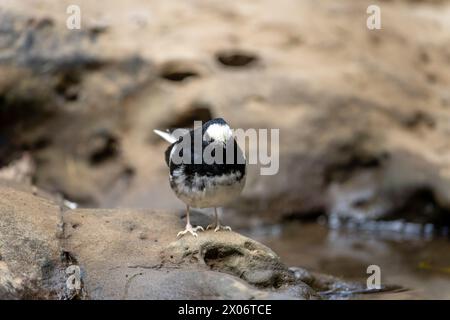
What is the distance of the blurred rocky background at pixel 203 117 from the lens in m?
7.91

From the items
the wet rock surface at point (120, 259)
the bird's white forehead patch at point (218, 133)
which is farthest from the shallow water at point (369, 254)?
the bird's white forehead patch at point (218, 133)

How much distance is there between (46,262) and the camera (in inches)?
163

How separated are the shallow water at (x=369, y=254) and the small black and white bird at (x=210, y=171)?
164cm

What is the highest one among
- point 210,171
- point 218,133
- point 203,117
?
point 203,117

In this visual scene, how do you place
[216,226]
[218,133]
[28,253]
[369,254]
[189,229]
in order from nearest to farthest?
[28,253], [218,133], [189,229], [216,226], [369,254]

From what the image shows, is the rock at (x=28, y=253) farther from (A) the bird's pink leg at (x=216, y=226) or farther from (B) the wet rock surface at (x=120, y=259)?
(A) the bird's pink leg at (x=216, y=226)

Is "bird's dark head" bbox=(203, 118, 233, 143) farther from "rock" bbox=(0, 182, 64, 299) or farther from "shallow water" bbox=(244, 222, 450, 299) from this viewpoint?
"shallow water" bbox=(244, 222, 450, 299)

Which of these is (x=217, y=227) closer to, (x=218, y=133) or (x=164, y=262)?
(x=164, y=262)

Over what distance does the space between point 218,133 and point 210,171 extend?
238 mm

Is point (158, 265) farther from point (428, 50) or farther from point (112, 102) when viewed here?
point (428, 50)

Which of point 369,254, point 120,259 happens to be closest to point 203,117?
point 369,254

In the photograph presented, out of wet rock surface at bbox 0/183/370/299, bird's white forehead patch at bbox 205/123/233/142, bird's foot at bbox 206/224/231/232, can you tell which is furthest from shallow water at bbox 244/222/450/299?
bird's white forehead patch at bbox 205/123/233/142

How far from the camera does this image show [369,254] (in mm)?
7148
